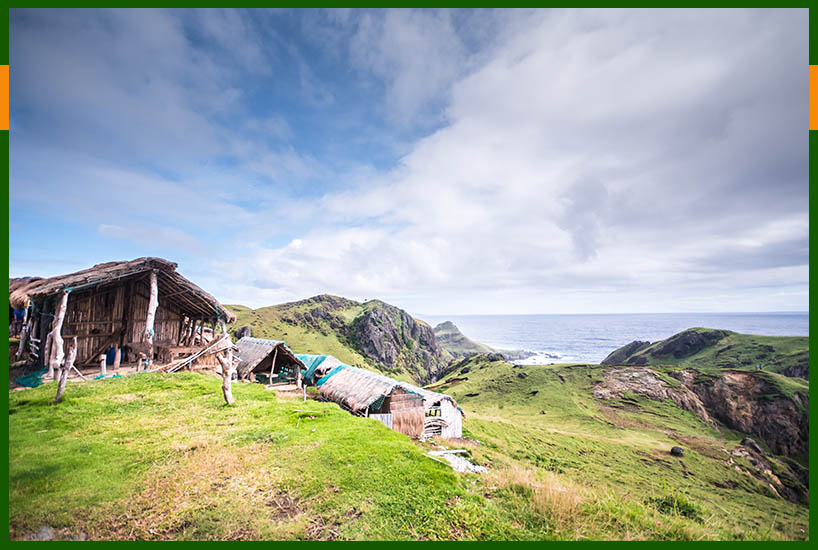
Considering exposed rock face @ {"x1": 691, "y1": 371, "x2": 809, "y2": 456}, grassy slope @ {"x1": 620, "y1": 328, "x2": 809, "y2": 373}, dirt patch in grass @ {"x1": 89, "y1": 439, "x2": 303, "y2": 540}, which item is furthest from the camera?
grassy slope @ {"x1": 620, "y1": 328, "x2": 809, "y2": 373}

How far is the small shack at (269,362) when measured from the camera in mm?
24375

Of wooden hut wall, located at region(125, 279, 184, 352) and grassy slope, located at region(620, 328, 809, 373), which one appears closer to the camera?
wooden hut wall, located at region(125, 279, 184, 352)

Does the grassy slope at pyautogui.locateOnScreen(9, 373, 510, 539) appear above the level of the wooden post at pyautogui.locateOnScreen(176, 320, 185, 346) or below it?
below

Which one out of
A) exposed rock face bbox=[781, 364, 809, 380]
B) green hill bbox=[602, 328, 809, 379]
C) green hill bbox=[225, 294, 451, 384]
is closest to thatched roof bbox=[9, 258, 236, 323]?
green hill bbox=[225, 294, 451, 384]

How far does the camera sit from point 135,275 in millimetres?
17734

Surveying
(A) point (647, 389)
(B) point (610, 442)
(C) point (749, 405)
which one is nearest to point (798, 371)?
(C) point (749, 405)

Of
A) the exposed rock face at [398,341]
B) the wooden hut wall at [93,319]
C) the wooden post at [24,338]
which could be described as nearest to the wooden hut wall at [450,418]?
the wooden hut wall at [93,319]

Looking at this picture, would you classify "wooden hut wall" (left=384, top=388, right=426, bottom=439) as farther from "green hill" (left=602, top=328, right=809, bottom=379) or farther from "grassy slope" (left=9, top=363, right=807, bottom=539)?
"green hill" (left=602, top=328, right=809, bottom=379)

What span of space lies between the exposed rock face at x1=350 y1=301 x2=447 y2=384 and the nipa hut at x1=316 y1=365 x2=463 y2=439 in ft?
201

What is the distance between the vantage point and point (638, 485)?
2642cm

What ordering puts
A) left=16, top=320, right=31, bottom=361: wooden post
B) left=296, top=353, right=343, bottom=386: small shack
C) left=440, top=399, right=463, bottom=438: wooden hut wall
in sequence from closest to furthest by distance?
1. left=16, top=320, right=31, bottom=361: wooden post
2. left=440, top=399, right=463, bottom=438: wooden hut wall
3. left=296, top=353, right=343, bottom=386: small shack

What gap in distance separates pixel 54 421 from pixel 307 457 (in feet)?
25.8

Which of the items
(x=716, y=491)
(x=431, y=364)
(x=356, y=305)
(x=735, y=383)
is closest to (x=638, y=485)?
(x=716, y=491)

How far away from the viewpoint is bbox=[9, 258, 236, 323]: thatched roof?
13625 millimetres
